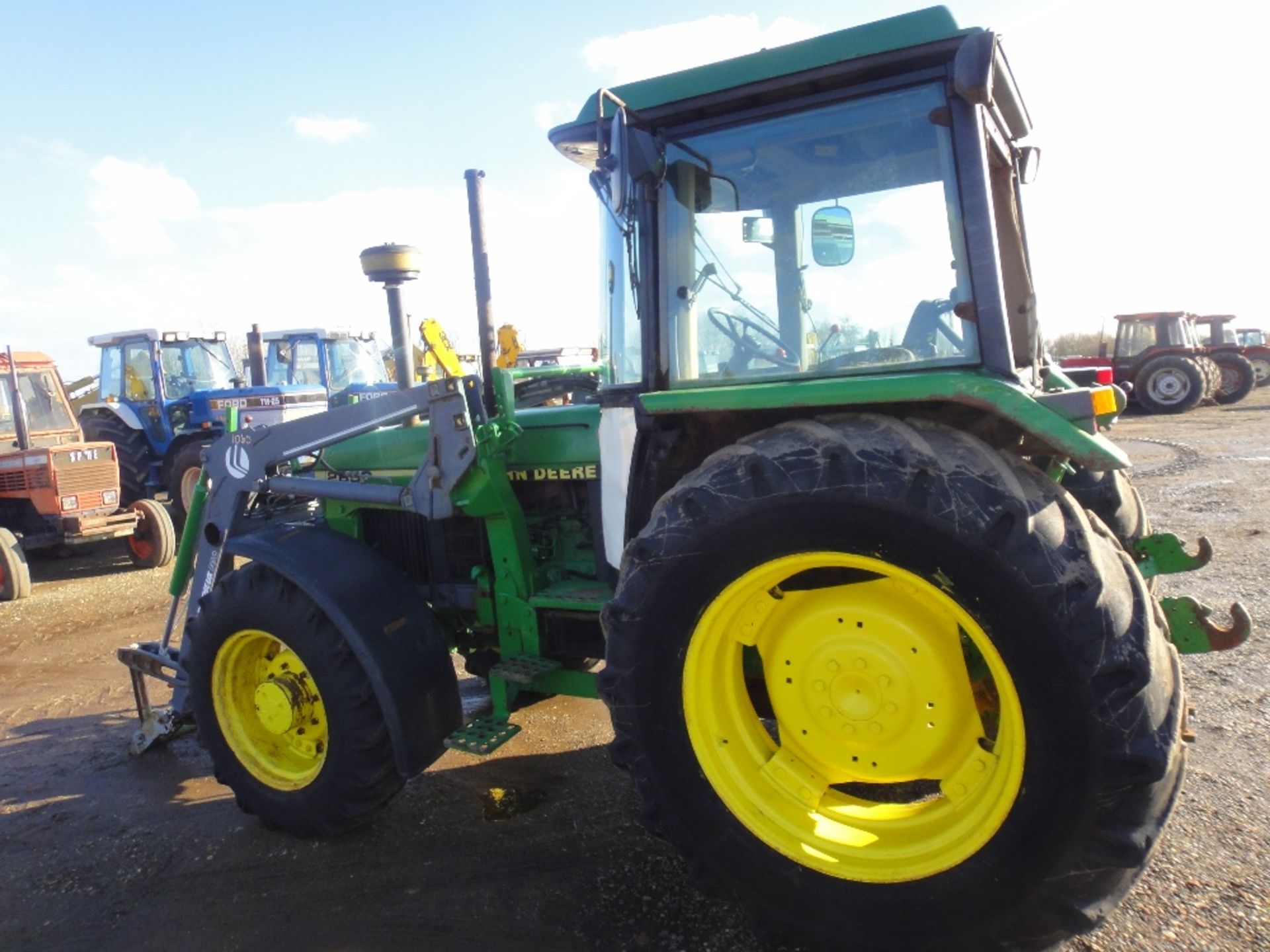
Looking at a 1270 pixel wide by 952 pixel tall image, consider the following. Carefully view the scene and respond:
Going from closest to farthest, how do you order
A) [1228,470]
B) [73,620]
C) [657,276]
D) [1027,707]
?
[1027,707], [657,276], [73,620], [1228,470]

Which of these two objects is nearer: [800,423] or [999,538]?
[999,538]

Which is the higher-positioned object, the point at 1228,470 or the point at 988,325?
the point at 988,325

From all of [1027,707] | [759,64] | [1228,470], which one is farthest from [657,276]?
[1228,470]

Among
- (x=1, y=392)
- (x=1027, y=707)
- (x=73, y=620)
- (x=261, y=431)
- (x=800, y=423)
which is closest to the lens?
(x=1027, y=707)

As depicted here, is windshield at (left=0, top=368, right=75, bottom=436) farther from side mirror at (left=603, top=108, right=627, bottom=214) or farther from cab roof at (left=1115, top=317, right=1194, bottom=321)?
cab roof at (left=1115, top=317, right=1194, bottom=321)

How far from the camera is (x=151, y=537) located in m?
8.77

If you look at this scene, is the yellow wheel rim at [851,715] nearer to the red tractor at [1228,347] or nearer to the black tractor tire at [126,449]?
the black tractor tire at [126,449]

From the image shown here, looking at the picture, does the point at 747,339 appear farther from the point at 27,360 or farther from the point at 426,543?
the point at 27,360

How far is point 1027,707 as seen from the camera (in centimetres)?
190

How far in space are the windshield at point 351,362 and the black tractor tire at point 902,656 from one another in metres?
11.5

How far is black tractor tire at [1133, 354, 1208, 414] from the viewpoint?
721 inches

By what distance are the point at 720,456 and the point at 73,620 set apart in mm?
6330

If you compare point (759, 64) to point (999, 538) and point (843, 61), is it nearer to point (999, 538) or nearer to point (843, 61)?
point (843, 61)

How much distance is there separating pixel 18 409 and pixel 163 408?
277 cm
